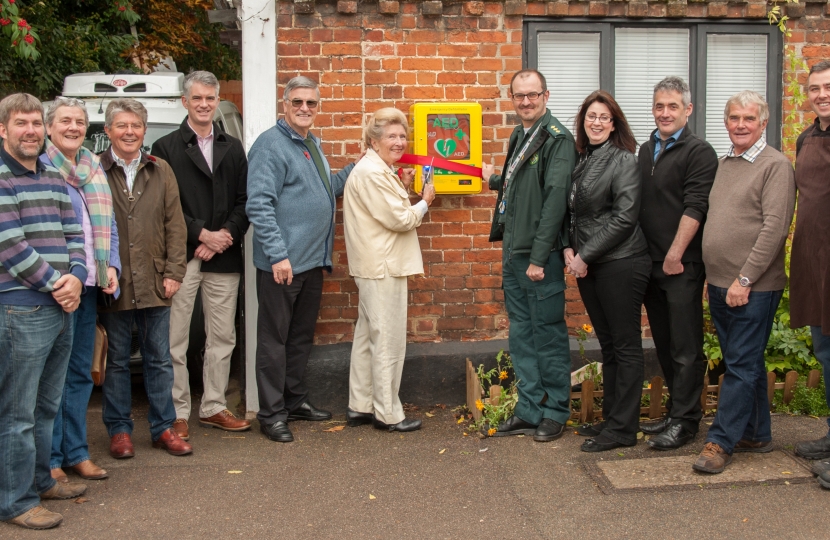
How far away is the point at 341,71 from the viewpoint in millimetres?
6062

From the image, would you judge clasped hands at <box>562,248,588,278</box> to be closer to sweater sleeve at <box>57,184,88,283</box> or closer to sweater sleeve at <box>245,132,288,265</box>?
sweater sleeve at <box>245,132,288,265</box>

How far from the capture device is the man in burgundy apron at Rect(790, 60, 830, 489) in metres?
4.57

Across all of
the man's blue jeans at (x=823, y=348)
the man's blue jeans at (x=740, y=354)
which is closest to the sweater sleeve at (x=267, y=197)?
the man's blue jeans at (x=740, y=354)

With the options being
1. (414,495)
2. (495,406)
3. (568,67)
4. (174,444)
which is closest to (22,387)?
(174,444)

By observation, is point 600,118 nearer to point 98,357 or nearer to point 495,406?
point 495,406

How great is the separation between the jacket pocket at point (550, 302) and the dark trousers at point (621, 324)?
0.14 m

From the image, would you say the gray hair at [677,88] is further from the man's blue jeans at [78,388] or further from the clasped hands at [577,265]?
the man's blue jeans at [78,388]

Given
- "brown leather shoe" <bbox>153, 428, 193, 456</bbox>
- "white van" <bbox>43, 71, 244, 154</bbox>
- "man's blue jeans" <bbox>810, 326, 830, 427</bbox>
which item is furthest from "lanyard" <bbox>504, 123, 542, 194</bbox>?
"white van" <bbox>43, 71, 244, 154</bbox>

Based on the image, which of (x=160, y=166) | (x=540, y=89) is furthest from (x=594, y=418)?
(x=160, y=166)

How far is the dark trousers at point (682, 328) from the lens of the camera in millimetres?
5059

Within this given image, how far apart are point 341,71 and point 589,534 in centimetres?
354

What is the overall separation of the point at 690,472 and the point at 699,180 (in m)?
1.63

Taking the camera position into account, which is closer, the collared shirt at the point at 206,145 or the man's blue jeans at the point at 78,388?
the man's blue jeans at the point at 78,388

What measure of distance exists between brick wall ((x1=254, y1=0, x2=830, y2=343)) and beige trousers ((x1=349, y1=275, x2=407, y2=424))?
594 mm
